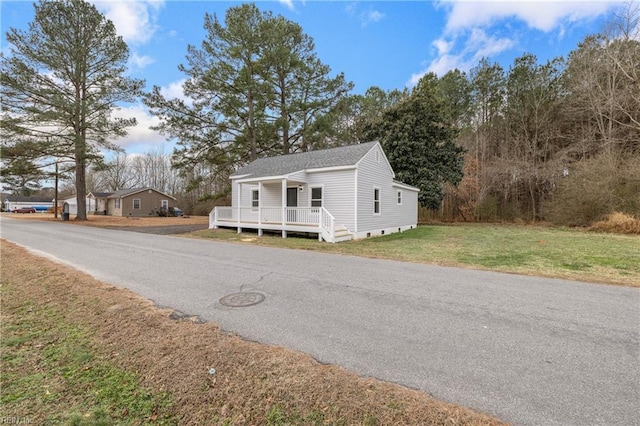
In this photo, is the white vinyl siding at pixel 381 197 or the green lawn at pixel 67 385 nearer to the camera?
the green lawn at pixel 67 385

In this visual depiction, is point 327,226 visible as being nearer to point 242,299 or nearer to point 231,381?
point 242,299

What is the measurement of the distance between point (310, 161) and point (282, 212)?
3.47 m

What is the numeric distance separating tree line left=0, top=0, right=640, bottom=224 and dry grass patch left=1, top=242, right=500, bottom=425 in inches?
805

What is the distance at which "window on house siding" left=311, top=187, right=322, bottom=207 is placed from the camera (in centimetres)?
1460

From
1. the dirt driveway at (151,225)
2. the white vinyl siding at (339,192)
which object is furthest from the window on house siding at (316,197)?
the dirt driveway at (151,225)

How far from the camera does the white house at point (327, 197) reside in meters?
13.3

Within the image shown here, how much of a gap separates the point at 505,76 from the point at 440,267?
25.6 m

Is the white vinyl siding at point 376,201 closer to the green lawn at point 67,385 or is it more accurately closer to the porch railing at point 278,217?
the porch railing at point 278,217

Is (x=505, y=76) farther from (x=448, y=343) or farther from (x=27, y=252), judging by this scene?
(x=27, y=252)

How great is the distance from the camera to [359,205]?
13.5m

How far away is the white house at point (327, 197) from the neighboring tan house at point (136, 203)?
80.9 feet

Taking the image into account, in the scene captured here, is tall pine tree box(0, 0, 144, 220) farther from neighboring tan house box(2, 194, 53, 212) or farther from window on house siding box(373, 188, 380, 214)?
neighboring tan house box(2, 194, 53, 212)

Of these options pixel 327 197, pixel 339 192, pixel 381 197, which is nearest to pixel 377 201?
pixel 381 197

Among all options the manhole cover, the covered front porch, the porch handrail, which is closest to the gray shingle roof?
the covered front porch
